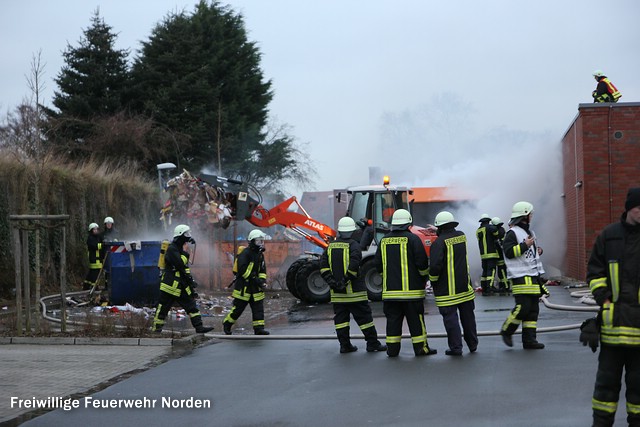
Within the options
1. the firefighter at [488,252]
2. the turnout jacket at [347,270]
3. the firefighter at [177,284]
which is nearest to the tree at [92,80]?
the firefighter at [488,252]

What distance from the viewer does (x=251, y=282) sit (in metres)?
12.8

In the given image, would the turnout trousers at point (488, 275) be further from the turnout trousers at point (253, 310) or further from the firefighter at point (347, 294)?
the firefighter at point (347, 294)

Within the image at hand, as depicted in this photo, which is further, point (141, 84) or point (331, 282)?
point (141, 84)

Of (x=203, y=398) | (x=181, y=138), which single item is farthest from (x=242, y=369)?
(x=181, y=138)

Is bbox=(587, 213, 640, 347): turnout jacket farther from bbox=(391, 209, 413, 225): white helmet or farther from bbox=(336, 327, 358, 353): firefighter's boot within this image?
bbox=(336, 327, 358, 353): firefighter's boot

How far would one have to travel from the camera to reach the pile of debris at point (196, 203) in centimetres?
1895

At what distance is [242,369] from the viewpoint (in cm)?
980

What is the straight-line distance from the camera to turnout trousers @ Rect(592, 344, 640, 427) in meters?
5.96

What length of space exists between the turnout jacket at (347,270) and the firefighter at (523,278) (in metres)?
1.93

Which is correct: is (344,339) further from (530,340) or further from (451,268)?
(530,340)

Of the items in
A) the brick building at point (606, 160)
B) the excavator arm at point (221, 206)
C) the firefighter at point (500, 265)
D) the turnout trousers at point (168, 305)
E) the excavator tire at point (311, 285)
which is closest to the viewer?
the turnout trousers at point (168, 305)

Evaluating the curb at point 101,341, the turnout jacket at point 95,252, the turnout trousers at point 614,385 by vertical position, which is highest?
the turnout jacket at point 95,252

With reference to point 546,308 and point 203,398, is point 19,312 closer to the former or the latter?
point 203,398

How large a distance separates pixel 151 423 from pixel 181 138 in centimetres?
3175
